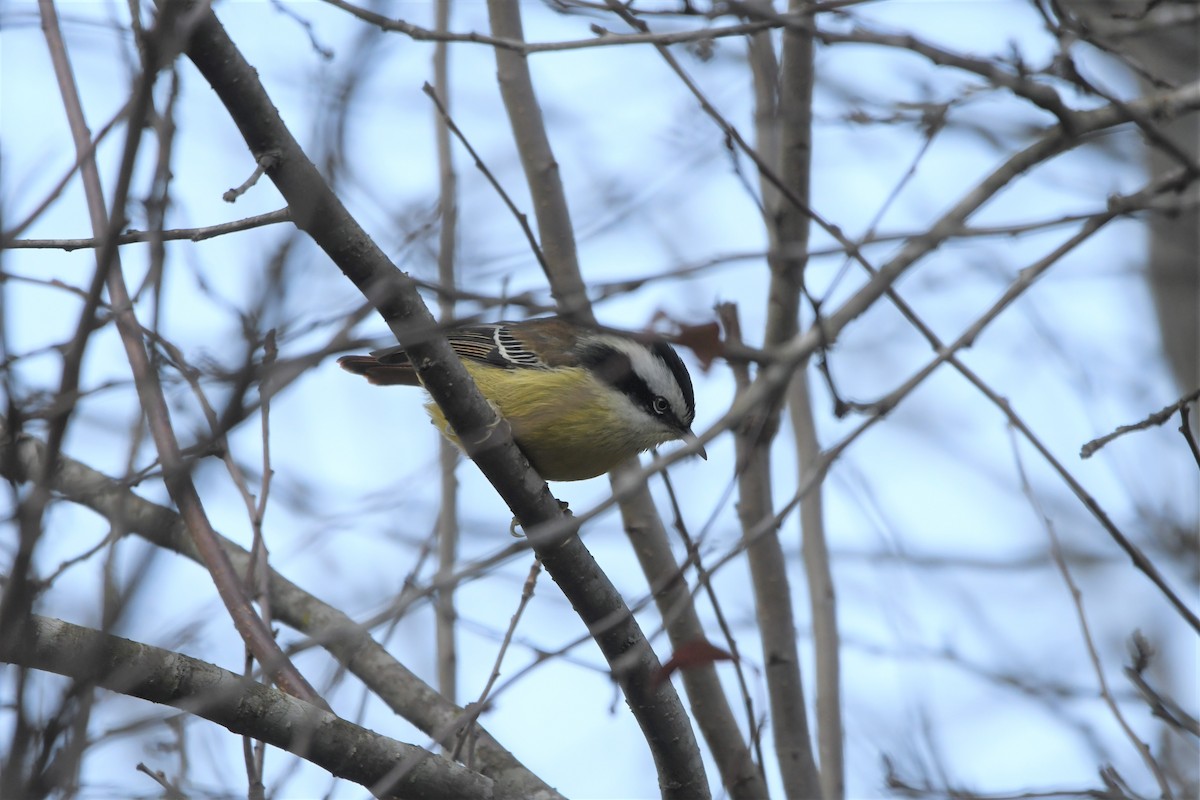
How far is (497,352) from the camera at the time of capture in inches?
231

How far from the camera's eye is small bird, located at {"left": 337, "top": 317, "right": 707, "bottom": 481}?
17.0 ft

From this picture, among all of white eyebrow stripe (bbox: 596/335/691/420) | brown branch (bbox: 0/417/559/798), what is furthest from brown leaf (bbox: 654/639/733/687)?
white eyebrow stripe (bbox: 596/335/691/420)

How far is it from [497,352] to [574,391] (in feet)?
2.33

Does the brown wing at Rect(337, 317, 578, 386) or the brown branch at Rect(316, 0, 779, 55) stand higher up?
the brown wing at Rect(337, 317, 578, 386)

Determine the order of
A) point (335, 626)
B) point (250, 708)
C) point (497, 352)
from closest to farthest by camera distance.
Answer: point (250, 708) < point (335, 626) < point (497, 352)

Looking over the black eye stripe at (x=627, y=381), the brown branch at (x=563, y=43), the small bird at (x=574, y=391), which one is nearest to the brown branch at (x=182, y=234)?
the brown branch at (x=563, y=43)

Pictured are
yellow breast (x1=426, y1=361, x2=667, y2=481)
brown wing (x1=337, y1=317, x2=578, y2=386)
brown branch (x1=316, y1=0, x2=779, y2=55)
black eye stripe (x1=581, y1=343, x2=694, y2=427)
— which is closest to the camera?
brown branch (x1=316, y1=0, x2=779, y2=55)

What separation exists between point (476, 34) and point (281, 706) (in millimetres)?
2220

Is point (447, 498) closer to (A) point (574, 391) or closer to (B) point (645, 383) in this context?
(A) point (574, 391)

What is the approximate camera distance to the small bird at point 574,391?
17.0 feet

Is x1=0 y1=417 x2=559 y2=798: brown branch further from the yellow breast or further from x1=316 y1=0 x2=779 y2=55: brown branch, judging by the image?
x1=316 y1=0 x2=779 y2=55: brown branch

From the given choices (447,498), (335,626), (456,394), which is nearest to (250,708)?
(456,394)

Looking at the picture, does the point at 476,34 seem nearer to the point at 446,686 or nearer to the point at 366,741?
the point at 366,741

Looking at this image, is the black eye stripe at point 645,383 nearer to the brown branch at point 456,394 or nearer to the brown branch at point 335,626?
the brown branch at point 456,394
